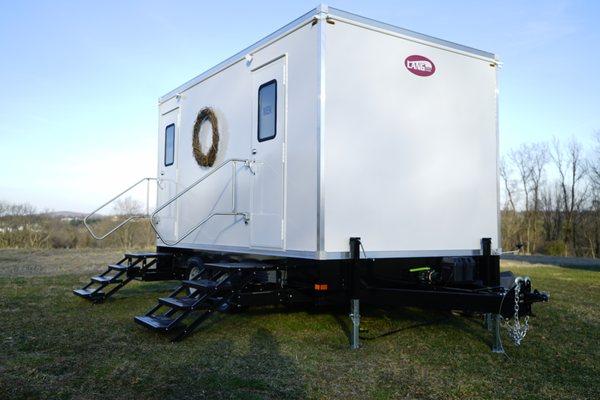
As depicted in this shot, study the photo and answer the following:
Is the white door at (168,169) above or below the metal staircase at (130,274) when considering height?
above

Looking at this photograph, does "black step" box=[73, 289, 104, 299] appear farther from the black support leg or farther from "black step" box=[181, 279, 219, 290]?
the black support leg

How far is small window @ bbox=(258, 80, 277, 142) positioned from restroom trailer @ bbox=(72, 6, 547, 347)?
2 cm

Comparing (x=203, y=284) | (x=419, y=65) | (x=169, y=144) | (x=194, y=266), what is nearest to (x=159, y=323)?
(x=203, y=284)

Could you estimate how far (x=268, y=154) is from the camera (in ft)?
19.5

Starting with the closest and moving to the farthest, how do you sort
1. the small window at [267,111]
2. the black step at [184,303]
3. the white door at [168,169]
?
the black step at [184,303]
the small window at [267,111]
the white door at [168,169]

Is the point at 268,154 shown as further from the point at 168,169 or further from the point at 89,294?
the point at 89,294

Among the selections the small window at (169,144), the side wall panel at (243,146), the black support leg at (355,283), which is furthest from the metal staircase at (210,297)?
the small window at (169,144)

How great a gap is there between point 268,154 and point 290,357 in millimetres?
2249

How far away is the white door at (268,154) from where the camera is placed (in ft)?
18.7

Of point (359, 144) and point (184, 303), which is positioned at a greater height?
point (359, 144)

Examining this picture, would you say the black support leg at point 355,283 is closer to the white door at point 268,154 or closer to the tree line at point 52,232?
the white door at point 268,154

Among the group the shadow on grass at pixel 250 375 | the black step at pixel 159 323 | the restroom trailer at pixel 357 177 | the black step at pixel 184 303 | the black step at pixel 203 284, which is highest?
the restroom trailer at pixel 357 177

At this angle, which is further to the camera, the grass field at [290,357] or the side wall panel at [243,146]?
the side wall panel at [243,146]

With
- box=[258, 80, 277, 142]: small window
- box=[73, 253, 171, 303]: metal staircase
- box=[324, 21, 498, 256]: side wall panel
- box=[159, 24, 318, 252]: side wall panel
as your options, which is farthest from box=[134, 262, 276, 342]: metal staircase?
box=[73, 253, 171, 303]: metal staircase
